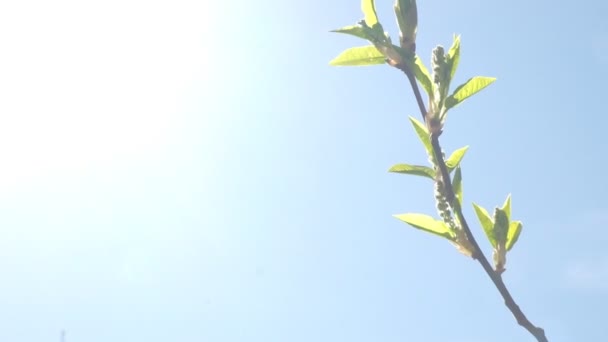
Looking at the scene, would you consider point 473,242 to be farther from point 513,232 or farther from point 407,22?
point 407,22

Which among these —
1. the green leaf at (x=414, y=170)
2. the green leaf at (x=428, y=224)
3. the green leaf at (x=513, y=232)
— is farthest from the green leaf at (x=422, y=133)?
the green leaf at (x=513, y=232)

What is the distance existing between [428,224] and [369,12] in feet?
1.87

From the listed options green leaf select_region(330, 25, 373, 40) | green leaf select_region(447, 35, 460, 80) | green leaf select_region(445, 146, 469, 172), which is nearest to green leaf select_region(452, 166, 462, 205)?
green leaf select_region(445, 146, 469, 172)

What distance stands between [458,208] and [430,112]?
10.1 inches

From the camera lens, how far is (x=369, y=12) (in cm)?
212

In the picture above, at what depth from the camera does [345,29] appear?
205 centimetres

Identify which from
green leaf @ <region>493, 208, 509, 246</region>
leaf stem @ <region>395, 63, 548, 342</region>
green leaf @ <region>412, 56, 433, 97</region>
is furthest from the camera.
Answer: green leaf @ <region>412, 56, 433, 97</region>

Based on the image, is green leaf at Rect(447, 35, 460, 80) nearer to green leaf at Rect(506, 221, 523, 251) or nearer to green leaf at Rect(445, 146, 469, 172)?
green leaf at Rect(445, 146, 469, 172)

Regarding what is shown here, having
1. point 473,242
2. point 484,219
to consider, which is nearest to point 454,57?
point 484,219

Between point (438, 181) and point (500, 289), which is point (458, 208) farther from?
point (500, 289)

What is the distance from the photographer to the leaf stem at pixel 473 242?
1537mm

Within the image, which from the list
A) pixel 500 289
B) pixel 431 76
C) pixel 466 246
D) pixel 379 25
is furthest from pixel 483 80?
pixel 500 289

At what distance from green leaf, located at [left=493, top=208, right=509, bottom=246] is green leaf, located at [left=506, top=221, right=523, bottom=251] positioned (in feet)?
0.10

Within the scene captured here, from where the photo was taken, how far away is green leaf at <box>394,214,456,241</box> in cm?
190
